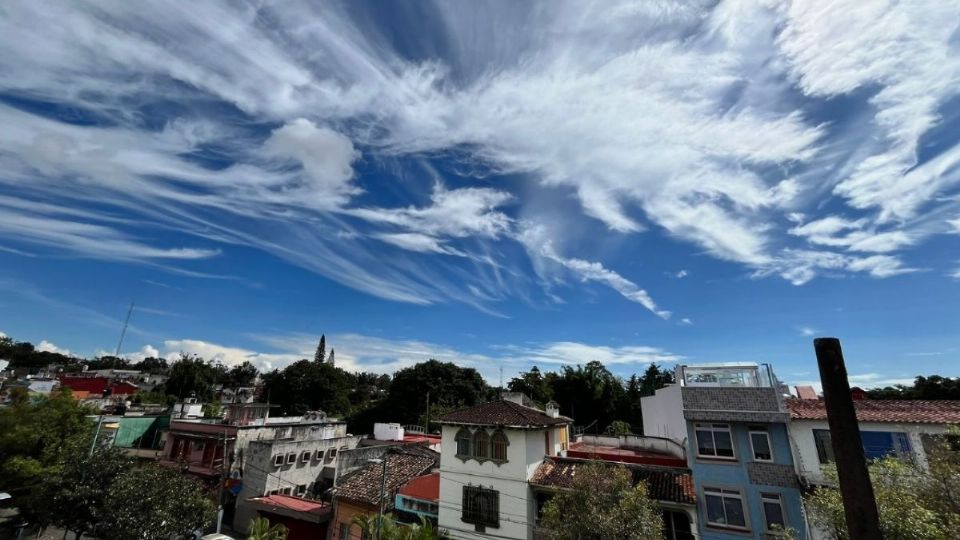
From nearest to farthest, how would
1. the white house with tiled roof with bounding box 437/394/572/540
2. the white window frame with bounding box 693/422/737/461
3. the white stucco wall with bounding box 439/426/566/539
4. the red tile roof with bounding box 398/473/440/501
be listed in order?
the white window frame with bounding box 693/422/737/461, the white stucco wall with bounding box 439/426/566/539, the white house with tiled roof with bounding box 437/394/572/540, the red tile roof with bounding box 398/473/440/501

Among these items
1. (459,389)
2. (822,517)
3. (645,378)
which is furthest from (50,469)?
(645,378)

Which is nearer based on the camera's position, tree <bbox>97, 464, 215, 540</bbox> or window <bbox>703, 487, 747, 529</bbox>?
window <bbox>703, 487, 747, 529</bbox>

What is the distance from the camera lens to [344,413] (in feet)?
261

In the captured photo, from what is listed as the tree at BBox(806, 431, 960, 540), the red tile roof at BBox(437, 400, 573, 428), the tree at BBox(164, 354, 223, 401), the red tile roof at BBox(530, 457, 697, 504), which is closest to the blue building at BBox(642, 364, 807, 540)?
the red tile roof at BBox(530, 457, 697, 504)

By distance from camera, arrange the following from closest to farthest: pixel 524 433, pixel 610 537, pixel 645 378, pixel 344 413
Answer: pixel 610 537 < pixel 524 433 < pixel 645 378 < pixel 344 413

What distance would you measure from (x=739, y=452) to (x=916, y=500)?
8183 millimetres

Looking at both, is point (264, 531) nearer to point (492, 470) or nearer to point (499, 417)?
point (492, 470)

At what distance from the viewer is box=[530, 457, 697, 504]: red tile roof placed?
63.8 ft

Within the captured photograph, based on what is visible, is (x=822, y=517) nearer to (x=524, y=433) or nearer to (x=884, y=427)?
(x=884, y=427)

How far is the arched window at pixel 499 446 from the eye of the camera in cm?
2310

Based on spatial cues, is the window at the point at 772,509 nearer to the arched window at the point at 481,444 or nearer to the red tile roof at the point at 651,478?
the red tile roof at the point at 651,478

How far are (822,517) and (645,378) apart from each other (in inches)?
2093

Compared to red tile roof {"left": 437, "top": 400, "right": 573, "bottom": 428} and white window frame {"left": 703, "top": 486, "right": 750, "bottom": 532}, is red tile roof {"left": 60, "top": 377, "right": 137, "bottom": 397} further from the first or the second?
white window frame {"left": 703, "top": 486, "right": 750, "bottom": 532}

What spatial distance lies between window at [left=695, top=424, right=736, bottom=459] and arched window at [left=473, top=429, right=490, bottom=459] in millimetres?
10860
